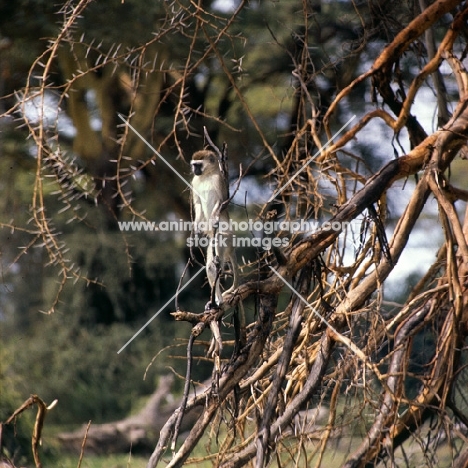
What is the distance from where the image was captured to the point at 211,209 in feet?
5.95

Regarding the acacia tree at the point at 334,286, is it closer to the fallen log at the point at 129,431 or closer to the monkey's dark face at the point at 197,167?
the monkey's dark face at the point at 197,167

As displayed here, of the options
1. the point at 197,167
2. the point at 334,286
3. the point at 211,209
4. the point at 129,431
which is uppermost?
the point at 197,167

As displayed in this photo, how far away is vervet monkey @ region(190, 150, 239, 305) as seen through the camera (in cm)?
165

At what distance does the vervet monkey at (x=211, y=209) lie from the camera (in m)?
1.65

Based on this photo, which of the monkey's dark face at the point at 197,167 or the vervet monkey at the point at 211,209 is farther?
the monkey's dark face at the point at 197,167

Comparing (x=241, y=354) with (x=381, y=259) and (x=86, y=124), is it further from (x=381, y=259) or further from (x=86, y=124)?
(x=86, y=124)

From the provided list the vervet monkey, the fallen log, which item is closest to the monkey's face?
the vervet monkey

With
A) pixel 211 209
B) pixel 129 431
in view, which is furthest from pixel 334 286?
pixel 129 431

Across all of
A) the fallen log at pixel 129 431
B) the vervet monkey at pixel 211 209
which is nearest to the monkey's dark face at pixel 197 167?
the vervet monkey at pixel 211 209

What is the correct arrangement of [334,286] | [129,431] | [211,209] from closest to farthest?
[211,209] < [334,286] < [129,431]

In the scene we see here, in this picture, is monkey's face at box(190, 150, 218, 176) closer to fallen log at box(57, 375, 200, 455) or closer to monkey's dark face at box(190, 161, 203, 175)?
monkey's dark face at box(190, 161, 203, 175)

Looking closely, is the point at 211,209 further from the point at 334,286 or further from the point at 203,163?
the point at 334,286

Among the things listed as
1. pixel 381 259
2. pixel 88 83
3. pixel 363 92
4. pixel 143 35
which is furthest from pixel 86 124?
pixel 381 259

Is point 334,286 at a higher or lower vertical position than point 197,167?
lower
